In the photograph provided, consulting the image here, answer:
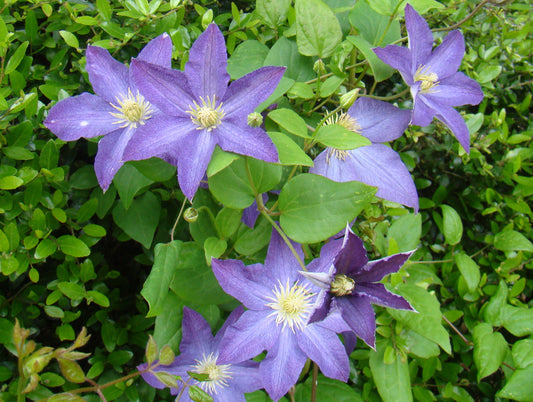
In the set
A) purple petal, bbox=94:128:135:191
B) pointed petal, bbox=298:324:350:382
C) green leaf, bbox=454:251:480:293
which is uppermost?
purple petal, bbox=94:128:135:191

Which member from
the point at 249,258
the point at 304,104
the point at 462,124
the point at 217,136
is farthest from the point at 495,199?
the point at 217,136

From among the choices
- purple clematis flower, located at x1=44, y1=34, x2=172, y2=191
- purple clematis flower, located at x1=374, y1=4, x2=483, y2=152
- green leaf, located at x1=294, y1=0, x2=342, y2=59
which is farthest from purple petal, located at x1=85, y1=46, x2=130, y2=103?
purple clematis flower, located at x1=374, y1=4, x2=483, y2=152

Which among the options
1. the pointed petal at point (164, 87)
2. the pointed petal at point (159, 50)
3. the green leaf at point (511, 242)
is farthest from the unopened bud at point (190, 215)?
the green leaf at point (511, 242)

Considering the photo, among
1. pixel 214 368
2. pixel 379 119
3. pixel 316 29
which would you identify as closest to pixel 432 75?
pixel 379 119

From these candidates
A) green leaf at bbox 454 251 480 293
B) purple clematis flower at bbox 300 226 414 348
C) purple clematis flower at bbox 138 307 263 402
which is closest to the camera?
purple clematis flower at bbox 300 226 414 348

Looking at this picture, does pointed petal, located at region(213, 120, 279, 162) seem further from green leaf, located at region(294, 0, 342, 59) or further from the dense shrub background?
green leaf, located at region(294, 0, 342, 59)

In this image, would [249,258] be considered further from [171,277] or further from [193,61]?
[193,61]

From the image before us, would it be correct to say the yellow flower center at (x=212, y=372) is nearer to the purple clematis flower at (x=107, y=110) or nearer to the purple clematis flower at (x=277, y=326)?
the purple clematis flower at (x=277, y=326)
